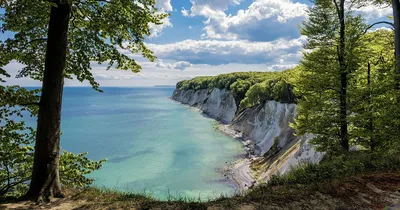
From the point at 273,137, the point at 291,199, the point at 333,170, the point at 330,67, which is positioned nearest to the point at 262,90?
the point at 273,137

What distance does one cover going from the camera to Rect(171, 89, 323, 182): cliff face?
1144 inches

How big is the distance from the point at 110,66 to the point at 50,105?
2581mm

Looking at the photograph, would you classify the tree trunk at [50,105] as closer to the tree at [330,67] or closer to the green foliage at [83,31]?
the green foliage at [83,31]

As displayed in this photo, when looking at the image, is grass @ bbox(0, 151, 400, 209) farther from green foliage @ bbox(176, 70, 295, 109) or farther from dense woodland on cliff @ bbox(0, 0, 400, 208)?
green foliage @ bbox(176, 70, 295, 109)

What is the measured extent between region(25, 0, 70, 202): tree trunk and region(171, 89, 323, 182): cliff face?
44.8ft

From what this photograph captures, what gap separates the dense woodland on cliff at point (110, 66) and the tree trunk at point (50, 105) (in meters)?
0.03

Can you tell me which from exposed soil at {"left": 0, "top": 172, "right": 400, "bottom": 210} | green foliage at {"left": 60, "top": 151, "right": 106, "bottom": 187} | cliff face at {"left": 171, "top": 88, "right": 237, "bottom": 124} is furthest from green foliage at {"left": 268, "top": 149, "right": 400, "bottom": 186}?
cliff face at {"left": 171, "top": 88, "right": 237, "bottom": 124}

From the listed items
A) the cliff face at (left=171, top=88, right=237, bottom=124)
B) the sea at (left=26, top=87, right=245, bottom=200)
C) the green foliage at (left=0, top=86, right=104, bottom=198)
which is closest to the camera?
the green foliage at (left=0, top=86, right=104, bottom=198)

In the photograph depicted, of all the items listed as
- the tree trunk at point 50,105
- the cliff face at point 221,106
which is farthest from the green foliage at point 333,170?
the cliff face at point 221,106

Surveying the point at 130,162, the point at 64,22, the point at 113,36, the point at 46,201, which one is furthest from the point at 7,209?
the point at 130,162

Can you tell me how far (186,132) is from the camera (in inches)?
2844

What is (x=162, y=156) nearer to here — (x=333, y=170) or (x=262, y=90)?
(x=262, y=90)

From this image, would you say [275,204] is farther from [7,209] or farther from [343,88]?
[343,88]

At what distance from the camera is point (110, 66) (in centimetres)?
→ 910
